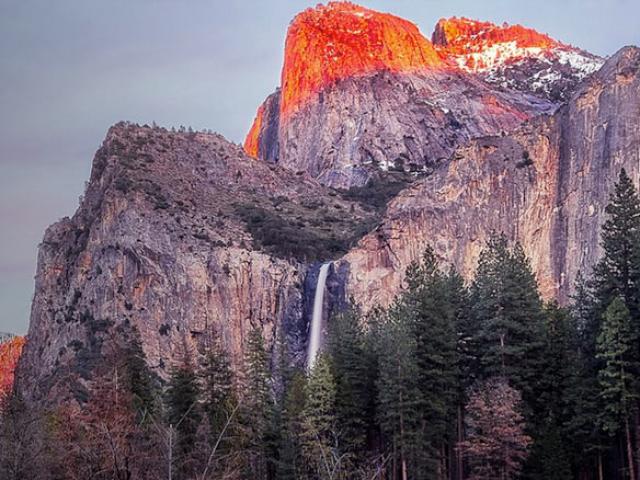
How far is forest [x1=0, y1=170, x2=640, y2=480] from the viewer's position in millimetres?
46094

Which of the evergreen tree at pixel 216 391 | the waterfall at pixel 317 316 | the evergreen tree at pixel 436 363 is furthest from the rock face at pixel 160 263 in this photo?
the evergreen tree at pixel 436 363

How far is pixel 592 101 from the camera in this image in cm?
8400

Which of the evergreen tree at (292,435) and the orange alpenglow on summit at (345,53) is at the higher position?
the orange alpenglow on summit at (345,53)

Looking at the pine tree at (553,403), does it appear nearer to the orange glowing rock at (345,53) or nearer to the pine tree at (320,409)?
the pine tree at (320,409)

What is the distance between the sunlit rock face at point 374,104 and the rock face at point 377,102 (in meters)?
0.19

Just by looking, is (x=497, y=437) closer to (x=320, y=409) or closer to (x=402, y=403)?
(x=402, y=403)

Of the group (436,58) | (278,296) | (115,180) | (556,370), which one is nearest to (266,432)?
(556,370)

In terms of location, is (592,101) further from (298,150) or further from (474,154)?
(298,150)

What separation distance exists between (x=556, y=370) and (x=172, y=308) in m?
63.5

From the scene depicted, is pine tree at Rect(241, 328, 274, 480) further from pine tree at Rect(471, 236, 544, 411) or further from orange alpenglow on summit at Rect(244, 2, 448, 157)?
orange alpenglow on summit at Rect(244, 2, 448, 157)

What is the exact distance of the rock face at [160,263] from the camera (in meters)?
108

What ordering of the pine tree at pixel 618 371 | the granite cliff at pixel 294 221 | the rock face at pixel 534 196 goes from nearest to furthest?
the pine tree at pixel 618 371 → the rock face at pixel 534 196 → the granite cliff at pixel 294 221

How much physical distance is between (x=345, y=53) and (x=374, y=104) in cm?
1813

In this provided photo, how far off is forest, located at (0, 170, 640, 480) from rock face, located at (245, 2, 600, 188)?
105 m
